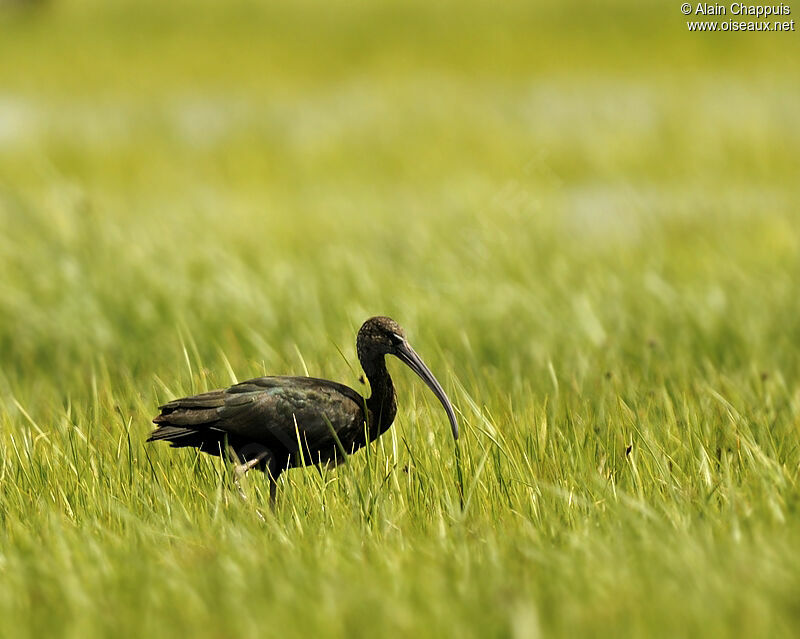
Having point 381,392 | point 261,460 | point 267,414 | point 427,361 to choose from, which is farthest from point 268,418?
point 427,361

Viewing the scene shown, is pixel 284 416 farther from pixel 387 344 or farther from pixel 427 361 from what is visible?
pixel 427 361

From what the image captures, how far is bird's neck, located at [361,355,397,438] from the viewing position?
12.9 ft

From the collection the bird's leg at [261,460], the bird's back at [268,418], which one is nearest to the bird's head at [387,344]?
the bird's back at [268,418]

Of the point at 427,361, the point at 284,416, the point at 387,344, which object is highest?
the point at 387,344

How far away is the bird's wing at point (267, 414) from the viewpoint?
3.73 metres

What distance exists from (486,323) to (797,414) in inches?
77.6

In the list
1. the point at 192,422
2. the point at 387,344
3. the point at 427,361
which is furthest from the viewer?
the point at 427,361

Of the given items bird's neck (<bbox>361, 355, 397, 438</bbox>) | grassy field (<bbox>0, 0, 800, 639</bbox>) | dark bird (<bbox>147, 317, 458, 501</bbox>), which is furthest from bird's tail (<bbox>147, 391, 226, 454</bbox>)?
bird's neck (<bbox>361, 355, 397, 438</bbox>)

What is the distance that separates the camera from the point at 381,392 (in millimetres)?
3924

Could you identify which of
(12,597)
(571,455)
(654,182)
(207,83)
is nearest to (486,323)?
(571,455)

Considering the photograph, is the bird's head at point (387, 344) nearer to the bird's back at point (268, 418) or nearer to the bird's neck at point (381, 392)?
the bird's neck at point (381, 392)

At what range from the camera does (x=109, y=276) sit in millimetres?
6441

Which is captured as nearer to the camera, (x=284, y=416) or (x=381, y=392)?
(x=284, y=416)

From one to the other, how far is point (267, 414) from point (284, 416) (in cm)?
5
